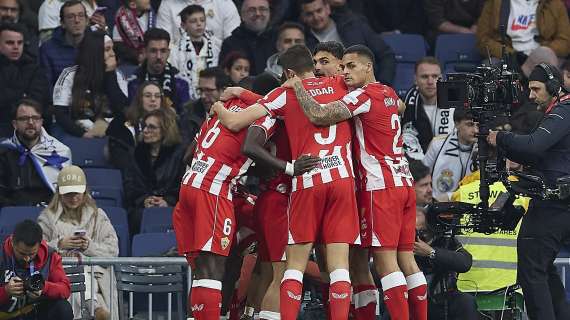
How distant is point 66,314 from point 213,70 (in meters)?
4.35

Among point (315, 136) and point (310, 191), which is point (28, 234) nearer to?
point (310, 191)

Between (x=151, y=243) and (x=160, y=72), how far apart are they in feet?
10.4

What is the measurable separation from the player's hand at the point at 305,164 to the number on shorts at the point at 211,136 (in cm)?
84

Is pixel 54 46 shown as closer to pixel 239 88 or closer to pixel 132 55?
pixel 132 55

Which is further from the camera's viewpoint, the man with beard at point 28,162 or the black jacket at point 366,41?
the black jacket at point 366,41

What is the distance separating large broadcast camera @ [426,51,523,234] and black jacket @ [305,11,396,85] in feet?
16.8

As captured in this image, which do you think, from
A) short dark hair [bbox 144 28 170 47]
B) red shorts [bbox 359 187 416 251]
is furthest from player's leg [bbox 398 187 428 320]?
short dark hair [bbox 144 28 170 47]

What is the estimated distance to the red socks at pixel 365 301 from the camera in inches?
541

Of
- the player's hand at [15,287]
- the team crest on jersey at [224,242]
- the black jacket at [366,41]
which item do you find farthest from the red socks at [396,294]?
the black jacket at [366,41]

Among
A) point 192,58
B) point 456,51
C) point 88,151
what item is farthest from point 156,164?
point 456,51

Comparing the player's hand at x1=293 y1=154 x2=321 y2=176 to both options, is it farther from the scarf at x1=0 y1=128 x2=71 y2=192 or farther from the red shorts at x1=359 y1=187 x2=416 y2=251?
the scarf at x1=0 y1=128 x2=71 y2=192

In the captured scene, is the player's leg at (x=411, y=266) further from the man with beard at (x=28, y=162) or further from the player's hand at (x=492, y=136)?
the man with beard at (x=28, y=162)

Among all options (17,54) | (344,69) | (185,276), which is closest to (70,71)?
(17,54)

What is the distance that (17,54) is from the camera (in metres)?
18.7
